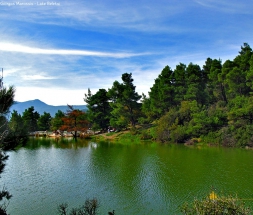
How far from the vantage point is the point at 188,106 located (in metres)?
33.2

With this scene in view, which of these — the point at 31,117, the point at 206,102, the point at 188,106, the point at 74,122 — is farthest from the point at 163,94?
the point at 31,117

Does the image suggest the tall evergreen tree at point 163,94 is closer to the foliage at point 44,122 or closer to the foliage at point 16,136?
the foliage at point 44,122

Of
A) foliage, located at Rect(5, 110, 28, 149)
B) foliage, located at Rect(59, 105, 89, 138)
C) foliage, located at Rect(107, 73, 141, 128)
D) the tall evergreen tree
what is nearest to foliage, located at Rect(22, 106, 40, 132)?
foliage, located at Rect(59, 105, 89, 138)

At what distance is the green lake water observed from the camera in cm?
1135

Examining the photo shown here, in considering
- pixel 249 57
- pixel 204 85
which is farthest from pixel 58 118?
pixel 249 57

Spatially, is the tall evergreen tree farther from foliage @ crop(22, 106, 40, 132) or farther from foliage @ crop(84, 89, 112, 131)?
foliage @ crop(22, 106, 40, 132)

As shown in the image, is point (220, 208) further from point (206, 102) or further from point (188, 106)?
point (206, 102)

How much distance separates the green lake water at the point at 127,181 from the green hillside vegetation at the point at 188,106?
22.5 feet

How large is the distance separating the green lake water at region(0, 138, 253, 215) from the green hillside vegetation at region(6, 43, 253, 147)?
686 cm

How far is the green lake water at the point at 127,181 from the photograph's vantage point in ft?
37.2

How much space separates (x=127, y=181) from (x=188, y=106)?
20.1 m

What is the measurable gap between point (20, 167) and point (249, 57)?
2643cm

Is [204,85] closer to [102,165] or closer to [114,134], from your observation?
[114,134]

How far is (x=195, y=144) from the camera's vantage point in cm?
3055
